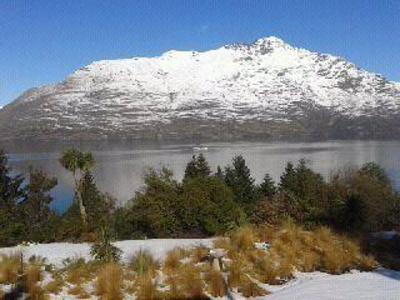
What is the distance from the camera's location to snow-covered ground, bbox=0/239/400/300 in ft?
32.6

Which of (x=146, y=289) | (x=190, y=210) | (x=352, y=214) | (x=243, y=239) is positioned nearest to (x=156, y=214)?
(x=190, y=210)

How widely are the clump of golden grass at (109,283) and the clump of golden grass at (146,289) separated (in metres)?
0.37

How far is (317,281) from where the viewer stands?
11406mm

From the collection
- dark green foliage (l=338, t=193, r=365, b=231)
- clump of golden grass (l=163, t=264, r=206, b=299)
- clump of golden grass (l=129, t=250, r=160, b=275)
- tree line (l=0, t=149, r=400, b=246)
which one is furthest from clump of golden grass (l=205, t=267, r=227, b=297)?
dark green foliage (l=338, t=193, r=365, b=231)

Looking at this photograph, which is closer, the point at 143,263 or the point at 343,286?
the point at 343,286

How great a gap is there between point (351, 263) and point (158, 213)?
1915 cm

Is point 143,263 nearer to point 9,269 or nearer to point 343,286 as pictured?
point 9,269

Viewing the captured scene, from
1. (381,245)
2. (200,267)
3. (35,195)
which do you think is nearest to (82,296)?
(200,267)

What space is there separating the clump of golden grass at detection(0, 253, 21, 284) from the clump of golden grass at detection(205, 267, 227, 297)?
4084mm

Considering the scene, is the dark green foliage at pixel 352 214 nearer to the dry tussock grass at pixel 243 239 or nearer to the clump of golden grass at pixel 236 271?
the dry tussock grass at pixel 243 239

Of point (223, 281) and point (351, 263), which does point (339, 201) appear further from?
point (223, 281)

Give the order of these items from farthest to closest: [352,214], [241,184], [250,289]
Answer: [241,184] → [352,214] → [250,289]

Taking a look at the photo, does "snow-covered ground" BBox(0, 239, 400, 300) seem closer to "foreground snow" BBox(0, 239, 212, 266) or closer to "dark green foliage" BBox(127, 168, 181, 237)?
"foreground snow" BBox(0, 239, 212, 266)

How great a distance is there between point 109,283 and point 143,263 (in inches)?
58.9
